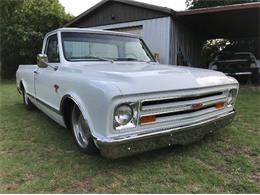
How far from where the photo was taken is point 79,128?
359 cm

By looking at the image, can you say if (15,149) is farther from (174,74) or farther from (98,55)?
(174,74)

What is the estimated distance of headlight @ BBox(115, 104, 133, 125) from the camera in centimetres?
273

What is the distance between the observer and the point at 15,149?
12.6 feet

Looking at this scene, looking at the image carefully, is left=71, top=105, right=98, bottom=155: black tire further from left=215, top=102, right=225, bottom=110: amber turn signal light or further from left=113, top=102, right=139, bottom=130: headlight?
left=215, top=102, right=225, bottom=110: amber turn signal light

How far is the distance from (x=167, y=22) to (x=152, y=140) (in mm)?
9047

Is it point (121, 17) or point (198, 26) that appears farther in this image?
point (198, 26)

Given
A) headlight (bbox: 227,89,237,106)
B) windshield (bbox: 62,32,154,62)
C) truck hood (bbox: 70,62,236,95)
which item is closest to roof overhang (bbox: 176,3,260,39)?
windshield (bbox: 62,32,154,62)

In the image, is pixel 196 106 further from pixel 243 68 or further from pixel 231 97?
pixel 243 68

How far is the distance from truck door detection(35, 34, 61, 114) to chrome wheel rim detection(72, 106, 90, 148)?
418 mm

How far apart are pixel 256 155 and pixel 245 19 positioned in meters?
10.4

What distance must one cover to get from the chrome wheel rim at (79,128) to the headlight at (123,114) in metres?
0.82

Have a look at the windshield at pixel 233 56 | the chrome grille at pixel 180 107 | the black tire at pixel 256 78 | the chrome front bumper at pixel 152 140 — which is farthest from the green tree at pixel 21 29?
the chrome front bumper at pixel 152 140

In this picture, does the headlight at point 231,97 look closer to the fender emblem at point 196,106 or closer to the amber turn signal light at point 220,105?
the amber turn signal light at point 220,105

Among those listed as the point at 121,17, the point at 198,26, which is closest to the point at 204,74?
the point at 121,17
